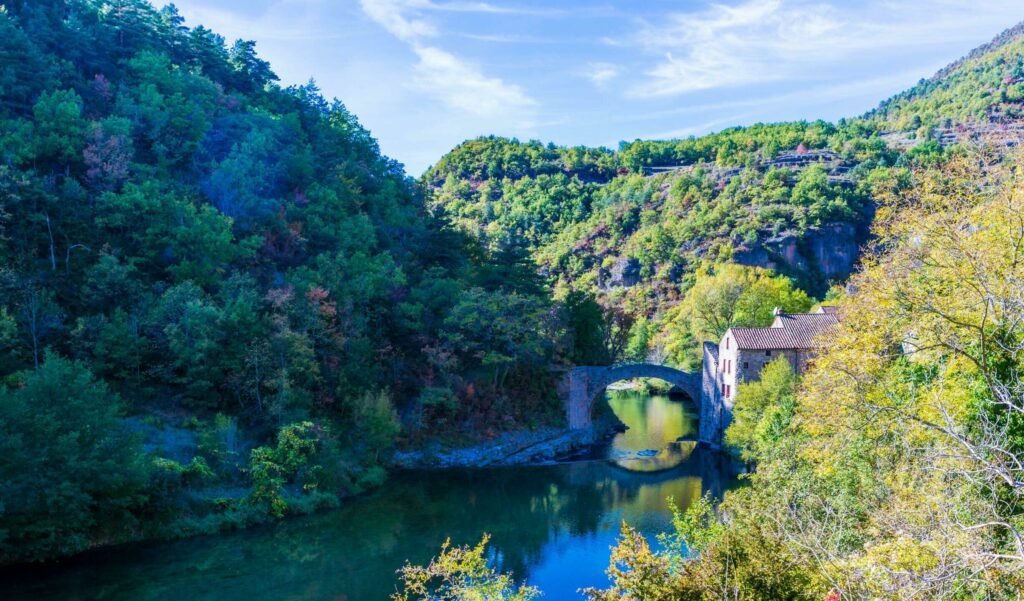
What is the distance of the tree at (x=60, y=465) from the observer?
68.0ft

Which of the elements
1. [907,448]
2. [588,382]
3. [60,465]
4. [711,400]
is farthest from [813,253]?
[60,465]

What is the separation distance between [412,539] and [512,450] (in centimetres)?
1482

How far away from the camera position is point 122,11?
49.1 m

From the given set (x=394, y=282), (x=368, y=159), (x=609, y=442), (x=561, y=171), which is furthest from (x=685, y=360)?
(x=561, y=171)

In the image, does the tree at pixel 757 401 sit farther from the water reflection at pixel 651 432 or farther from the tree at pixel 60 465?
the tree at pixel 60 465

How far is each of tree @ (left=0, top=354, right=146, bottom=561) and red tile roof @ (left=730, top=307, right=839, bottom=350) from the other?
31.2 meters

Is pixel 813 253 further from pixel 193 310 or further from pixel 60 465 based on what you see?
pixel 60 465

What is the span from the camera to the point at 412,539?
1044 inches

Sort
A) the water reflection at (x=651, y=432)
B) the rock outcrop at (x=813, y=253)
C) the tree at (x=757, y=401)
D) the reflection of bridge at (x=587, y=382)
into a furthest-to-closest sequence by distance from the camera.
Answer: the rock outcrop at (x=813, y=253), the reflection of bridge at (x=587, y=382), the water reflection at (x=651, y=432), the tree at (x=757, y=401)

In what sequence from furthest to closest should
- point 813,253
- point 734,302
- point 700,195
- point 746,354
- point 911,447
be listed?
point 700,195
point 813,253
point 734,302
point 746,354
point 911,447

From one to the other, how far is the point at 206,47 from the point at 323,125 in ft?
36.7

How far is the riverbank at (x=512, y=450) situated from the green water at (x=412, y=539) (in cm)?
120

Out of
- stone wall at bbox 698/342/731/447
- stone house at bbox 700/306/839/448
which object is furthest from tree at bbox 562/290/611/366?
stone house at bbox 700/306/839/448

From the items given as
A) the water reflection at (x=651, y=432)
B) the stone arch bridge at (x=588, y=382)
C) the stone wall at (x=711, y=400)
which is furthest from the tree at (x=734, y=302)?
the stone arch bridge at (x=588, y=382)
